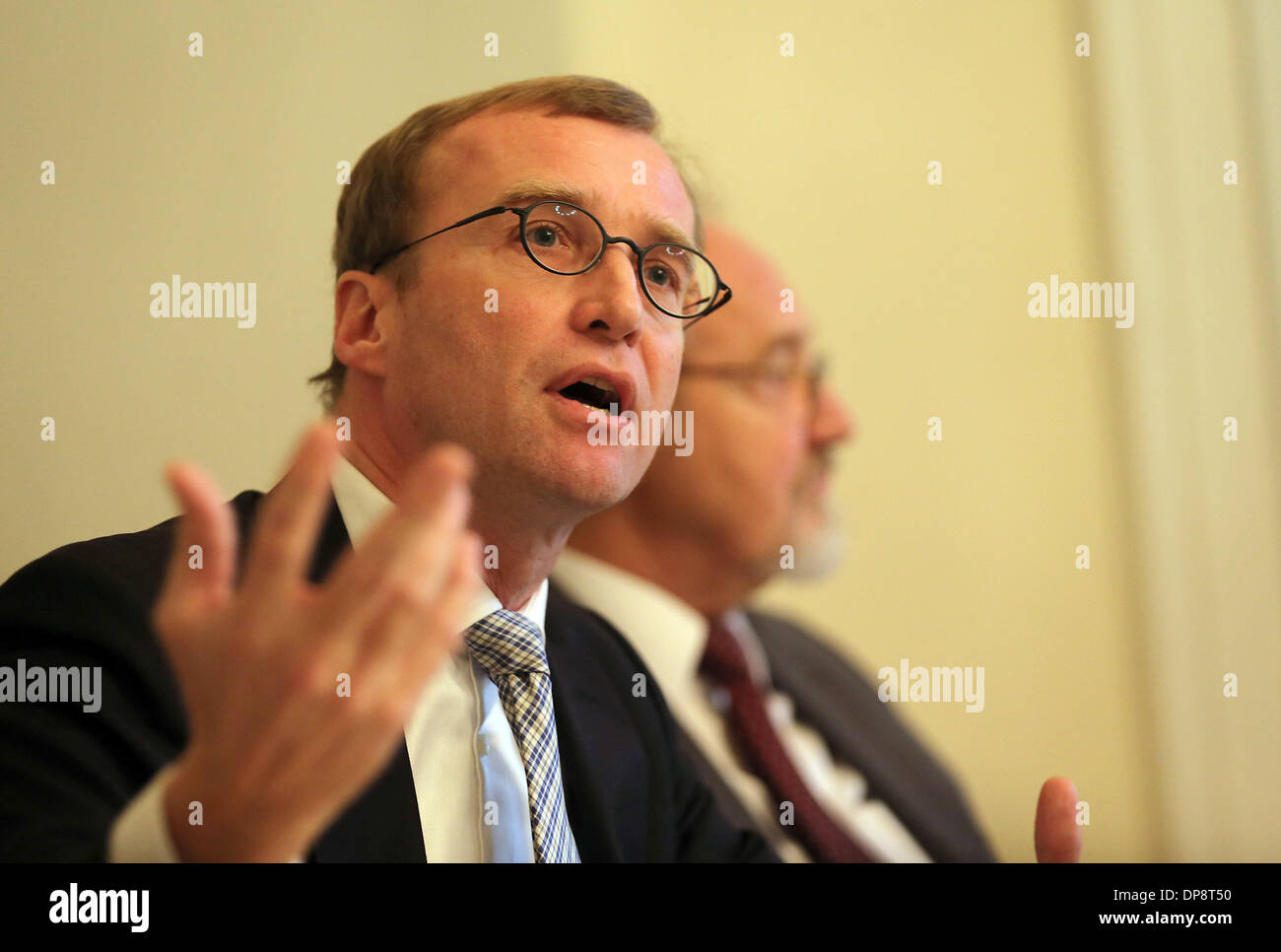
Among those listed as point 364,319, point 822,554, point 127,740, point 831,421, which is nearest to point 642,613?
point 822,554

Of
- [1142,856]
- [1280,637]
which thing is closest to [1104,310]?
[1280,637]

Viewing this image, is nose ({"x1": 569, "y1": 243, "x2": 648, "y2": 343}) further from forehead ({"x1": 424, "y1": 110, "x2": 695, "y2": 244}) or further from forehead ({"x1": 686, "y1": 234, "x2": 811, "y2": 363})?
forehead ({"x1": 686, "y1": 234, "x2": 811, "y2": 363})

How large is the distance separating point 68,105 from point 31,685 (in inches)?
33.3

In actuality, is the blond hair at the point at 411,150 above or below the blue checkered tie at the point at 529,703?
above

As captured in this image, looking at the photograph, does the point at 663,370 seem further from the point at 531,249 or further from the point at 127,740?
the point at 127,740

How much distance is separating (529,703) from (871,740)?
97 centimetres

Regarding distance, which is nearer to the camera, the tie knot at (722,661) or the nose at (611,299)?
the nose at (611,299)

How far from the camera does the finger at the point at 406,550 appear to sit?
719 millimetres

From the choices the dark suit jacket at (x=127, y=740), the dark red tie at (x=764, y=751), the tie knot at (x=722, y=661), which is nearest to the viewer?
the dark suit jacket at (x=127, y=740)

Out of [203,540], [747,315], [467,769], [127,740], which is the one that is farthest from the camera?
[747,315]

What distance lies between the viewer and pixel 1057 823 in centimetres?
128

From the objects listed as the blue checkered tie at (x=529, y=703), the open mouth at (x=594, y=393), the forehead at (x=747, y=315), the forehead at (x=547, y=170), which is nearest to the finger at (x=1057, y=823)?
the blue checkered tie at (x=529, y=703)

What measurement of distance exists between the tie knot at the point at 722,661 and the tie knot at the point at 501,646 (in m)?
0.69

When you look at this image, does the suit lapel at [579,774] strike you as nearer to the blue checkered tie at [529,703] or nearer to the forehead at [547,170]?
the blue checkered tie at [529,703]
